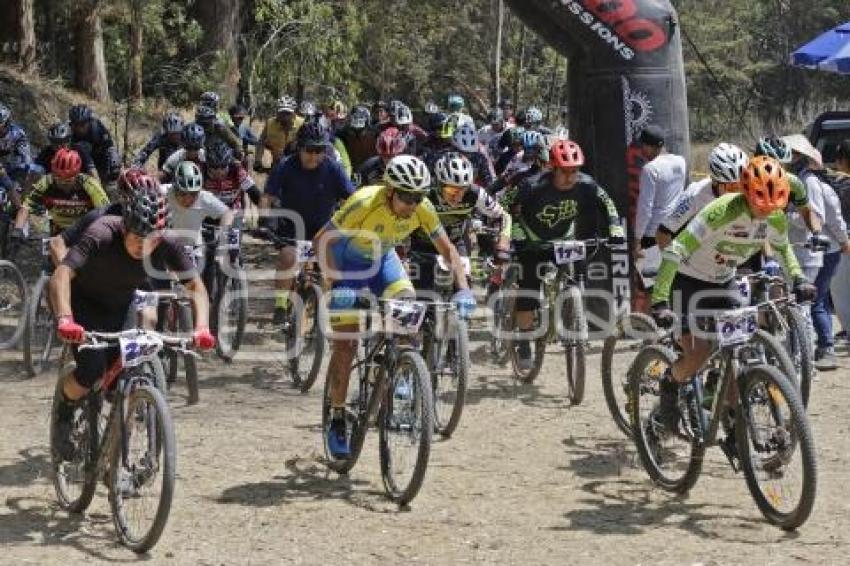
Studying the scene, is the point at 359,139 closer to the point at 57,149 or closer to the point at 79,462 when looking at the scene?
the point at 57,149

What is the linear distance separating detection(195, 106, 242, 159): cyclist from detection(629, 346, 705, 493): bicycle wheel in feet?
24.6

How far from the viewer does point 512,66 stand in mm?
46719

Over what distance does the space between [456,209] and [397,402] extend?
13.3 feet

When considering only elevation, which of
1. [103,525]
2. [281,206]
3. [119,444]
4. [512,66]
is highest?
[512,66]

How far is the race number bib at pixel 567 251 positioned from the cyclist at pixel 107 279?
402cm

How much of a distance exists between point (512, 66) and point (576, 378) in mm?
36956

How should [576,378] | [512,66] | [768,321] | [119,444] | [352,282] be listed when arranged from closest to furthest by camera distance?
[119,444] < [352,282] < [768,321] < [576,378] < [512,66]

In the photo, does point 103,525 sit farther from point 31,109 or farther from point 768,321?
point 31,109

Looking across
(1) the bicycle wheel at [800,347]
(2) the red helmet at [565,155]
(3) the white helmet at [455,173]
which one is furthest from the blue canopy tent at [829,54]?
(3) the white helmet at [455,173]

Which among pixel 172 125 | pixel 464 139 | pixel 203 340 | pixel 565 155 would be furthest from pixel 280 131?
pixel 203 340

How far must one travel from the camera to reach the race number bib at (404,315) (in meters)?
7.83

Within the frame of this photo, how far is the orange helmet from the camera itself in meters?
7.52

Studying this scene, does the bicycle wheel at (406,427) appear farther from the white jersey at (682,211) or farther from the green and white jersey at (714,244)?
the white jersey at (682,211)

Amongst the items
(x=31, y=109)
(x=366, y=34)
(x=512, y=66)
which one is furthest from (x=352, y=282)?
(x=512, y=66)
